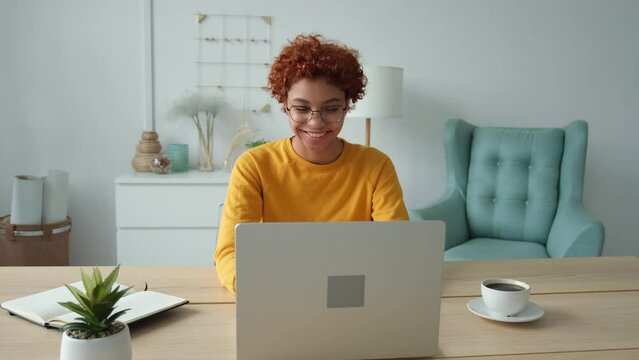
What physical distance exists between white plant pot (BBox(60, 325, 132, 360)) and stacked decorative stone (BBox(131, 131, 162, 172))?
2359 mm

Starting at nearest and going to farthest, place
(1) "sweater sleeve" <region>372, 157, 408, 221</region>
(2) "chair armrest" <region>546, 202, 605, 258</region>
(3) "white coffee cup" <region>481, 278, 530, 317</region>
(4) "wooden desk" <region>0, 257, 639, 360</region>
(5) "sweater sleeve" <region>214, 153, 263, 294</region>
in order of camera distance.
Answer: (4) "wooden desk" <region>0, 257, 639, 360</region> < (3) "white coffee cup" <region>481, 278, 530, 317</region> < (5) "sweater sleeve" <region>214, 153, 263, 294</region> < (1) "sweater sleeve" <region>372, 157, 408, 221</region> < (2) "chair armrest" <region>546, 202, 605, 258</region>

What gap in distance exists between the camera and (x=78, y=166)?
332cm

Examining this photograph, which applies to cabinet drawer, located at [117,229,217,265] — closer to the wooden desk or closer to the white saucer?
the wooden desk

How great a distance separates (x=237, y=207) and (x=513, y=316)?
2.37 feet

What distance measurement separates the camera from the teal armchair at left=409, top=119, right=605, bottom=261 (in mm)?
2865

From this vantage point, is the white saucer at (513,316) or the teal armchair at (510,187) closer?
the white saucer at (513,316)

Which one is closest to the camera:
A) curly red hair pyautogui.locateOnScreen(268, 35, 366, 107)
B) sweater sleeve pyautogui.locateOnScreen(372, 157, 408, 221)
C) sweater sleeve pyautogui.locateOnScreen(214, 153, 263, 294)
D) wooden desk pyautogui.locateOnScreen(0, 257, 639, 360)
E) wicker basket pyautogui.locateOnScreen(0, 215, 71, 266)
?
wooden desk pyautogui.locateOnScreen(0, 257, 639, 360)

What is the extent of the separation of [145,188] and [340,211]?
1.60 m

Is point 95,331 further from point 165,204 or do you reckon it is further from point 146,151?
point 146,151

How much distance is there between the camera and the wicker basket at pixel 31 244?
9.27 feet

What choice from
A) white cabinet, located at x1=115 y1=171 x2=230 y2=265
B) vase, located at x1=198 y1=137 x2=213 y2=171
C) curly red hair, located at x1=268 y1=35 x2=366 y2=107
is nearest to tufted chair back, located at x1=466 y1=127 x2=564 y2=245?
white cabinet, located at x1=115 y1=171 x2=230 y2=265

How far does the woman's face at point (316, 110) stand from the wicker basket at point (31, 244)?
188 cm

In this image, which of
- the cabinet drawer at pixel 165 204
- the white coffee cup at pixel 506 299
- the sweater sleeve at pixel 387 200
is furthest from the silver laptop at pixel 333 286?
the cabinet drawer at pixel 165 204

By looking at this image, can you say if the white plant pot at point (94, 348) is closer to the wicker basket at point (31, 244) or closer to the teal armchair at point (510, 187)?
the teal armchair at point (510, 187)
